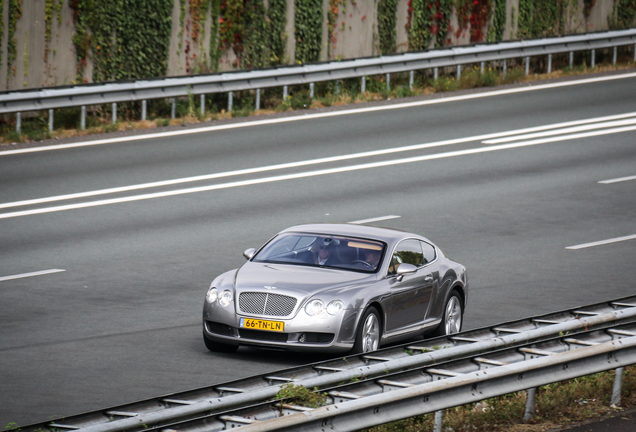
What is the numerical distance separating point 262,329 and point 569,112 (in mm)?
17992

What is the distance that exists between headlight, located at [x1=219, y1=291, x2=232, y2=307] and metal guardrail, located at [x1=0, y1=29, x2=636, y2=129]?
12989 mm


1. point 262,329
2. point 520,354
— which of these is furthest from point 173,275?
point 520,354

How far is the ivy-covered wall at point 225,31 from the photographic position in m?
24.6

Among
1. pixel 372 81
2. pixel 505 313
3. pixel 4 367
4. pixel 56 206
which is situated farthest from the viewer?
pixel 372 81

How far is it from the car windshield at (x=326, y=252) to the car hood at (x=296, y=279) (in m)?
0.20

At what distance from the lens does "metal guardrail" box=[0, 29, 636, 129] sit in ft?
77.0

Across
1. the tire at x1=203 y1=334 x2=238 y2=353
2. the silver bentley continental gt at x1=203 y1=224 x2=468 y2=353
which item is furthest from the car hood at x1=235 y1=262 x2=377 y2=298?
the tire at x1=203 y1=334 x2=238 y2=353

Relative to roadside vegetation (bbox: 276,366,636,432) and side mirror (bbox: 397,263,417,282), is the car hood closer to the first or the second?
side mirror (bbox: 397,263,417,282)

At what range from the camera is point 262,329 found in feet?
36.7

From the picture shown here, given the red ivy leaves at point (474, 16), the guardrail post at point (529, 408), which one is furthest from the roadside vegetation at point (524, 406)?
the red ivy leaves at point (474, 16)

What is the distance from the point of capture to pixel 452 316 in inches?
516

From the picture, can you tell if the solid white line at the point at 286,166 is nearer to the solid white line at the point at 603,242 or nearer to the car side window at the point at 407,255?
the solid white line at the point at 603,242

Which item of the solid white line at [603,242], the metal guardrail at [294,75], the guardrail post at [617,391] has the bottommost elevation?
the solid white line at [603,242]

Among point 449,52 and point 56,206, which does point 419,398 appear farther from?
point 449,52
